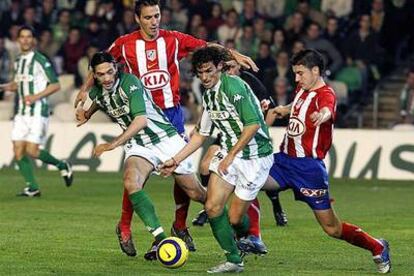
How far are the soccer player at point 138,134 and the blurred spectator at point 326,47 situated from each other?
1299 cm

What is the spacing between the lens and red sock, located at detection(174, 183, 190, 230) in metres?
13.4

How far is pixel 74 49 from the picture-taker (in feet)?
90.6

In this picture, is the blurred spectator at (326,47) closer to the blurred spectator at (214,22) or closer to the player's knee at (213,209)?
the blurred spectator at (214,22)

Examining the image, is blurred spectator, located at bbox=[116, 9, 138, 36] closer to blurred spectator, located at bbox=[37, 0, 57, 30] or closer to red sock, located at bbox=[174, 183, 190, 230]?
blurred spectator, located at bbox=[37, 0, 57, 30]

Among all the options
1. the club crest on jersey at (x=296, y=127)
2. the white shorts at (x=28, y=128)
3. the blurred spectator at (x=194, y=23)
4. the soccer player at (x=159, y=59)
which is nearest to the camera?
the club crest on jersey at (x=296, y=127)

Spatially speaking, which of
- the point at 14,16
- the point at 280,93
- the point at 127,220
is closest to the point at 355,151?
the point at 280,93

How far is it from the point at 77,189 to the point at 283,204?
3.54 metres

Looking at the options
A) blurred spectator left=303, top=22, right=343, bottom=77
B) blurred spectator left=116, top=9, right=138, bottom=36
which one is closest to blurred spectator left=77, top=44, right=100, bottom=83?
blurred spectator left=116, top=9, right=138, bottom=36

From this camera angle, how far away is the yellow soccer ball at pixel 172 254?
37.9 feet

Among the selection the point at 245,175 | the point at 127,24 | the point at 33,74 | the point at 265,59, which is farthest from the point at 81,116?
the point at 127,24

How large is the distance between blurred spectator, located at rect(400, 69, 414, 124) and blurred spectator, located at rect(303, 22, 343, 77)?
5.11 ft

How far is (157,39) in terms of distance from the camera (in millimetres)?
13789

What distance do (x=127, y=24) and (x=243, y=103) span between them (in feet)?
52.7

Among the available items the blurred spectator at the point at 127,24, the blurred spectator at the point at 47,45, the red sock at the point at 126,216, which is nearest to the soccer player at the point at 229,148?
the red sock at the point at 126,216
